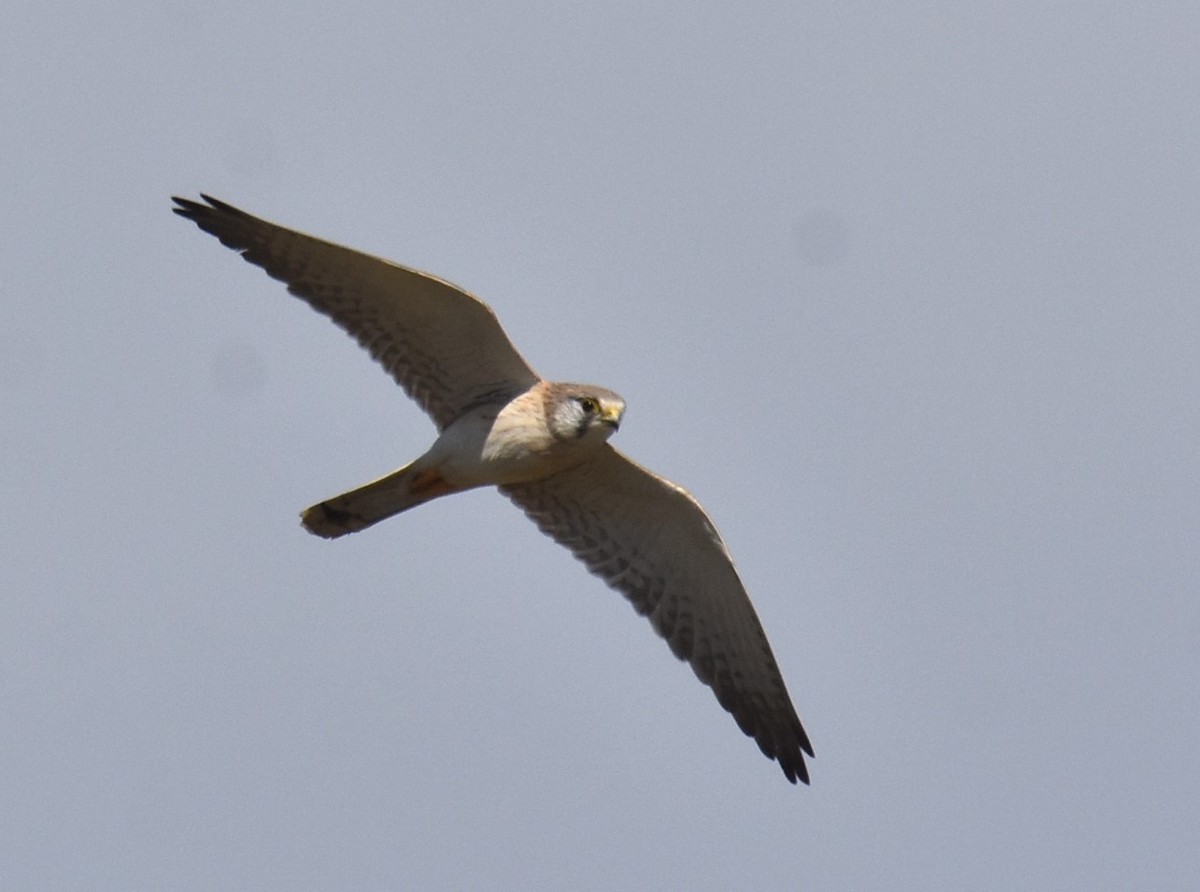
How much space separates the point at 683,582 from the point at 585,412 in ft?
6.07

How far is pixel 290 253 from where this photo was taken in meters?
12.9

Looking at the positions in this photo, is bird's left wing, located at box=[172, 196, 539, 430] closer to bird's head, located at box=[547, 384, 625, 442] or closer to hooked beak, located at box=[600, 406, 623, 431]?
bird's head, located at box=[547, 384, 625, 442]

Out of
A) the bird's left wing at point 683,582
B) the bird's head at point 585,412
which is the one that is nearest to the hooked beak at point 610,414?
the bird's head at point 585,412

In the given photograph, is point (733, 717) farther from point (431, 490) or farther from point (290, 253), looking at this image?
point (290, 253)

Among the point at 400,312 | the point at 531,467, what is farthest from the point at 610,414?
the point at 400,312

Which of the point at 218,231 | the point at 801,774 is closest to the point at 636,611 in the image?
the point at 801,774

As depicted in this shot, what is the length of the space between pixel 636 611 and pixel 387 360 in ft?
7.86

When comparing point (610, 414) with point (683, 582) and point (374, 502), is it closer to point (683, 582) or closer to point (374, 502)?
point (374, 502)

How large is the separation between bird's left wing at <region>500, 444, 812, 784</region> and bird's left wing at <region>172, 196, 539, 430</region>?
35.6 inches

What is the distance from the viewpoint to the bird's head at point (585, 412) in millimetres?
12586

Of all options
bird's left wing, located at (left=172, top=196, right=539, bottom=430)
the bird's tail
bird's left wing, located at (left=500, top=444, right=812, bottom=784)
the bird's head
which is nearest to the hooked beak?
the bird's head

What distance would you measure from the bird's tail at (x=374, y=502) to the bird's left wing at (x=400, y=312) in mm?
443

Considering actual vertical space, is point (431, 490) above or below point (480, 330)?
below

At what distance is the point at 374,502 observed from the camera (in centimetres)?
1312
